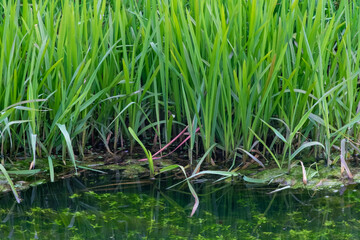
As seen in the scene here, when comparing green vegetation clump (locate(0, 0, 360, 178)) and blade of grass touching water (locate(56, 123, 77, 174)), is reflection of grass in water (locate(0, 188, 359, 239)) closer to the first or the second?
blade of grass touching water (locate(56, 123, 77, 174))

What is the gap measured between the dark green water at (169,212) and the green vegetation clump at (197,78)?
181 mm

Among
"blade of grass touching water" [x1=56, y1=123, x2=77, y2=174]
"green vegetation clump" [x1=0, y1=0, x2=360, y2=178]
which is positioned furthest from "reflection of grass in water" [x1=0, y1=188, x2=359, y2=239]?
"green vegetation clump" [x1=0, y1=0, x2=360, y2=178]

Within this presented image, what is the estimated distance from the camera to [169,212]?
1.57m

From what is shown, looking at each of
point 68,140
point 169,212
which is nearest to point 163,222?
point 169,212

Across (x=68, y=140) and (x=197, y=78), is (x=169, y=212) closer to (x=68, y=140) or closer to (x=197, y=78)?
(x=68, y=140)

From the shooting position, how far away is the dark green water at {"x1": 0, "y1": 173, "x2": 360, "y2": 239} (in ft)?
4.64

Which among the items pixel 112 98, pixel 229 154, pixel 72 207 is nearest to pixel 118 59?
pixel 112 98

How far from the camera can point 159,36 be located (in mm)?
1955

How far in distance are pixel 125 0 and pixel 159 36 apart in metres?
0.62

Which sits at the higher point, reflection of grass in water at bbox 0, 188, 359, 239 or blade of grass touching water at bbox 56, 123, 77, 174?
blade of grass touching water at bbox 56, 123, 77, 174

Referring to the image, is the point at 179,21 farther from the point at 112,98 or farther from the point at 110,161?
the point at 110,161

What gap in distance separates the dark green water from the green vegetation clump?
0.18 m

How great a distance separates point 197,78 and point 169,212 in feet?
1.81

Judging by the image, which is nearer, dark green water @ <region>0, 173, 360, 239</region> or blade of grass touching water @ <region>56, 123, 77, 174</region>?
dark green water @ <region>0, 173, 360, 239</region>
